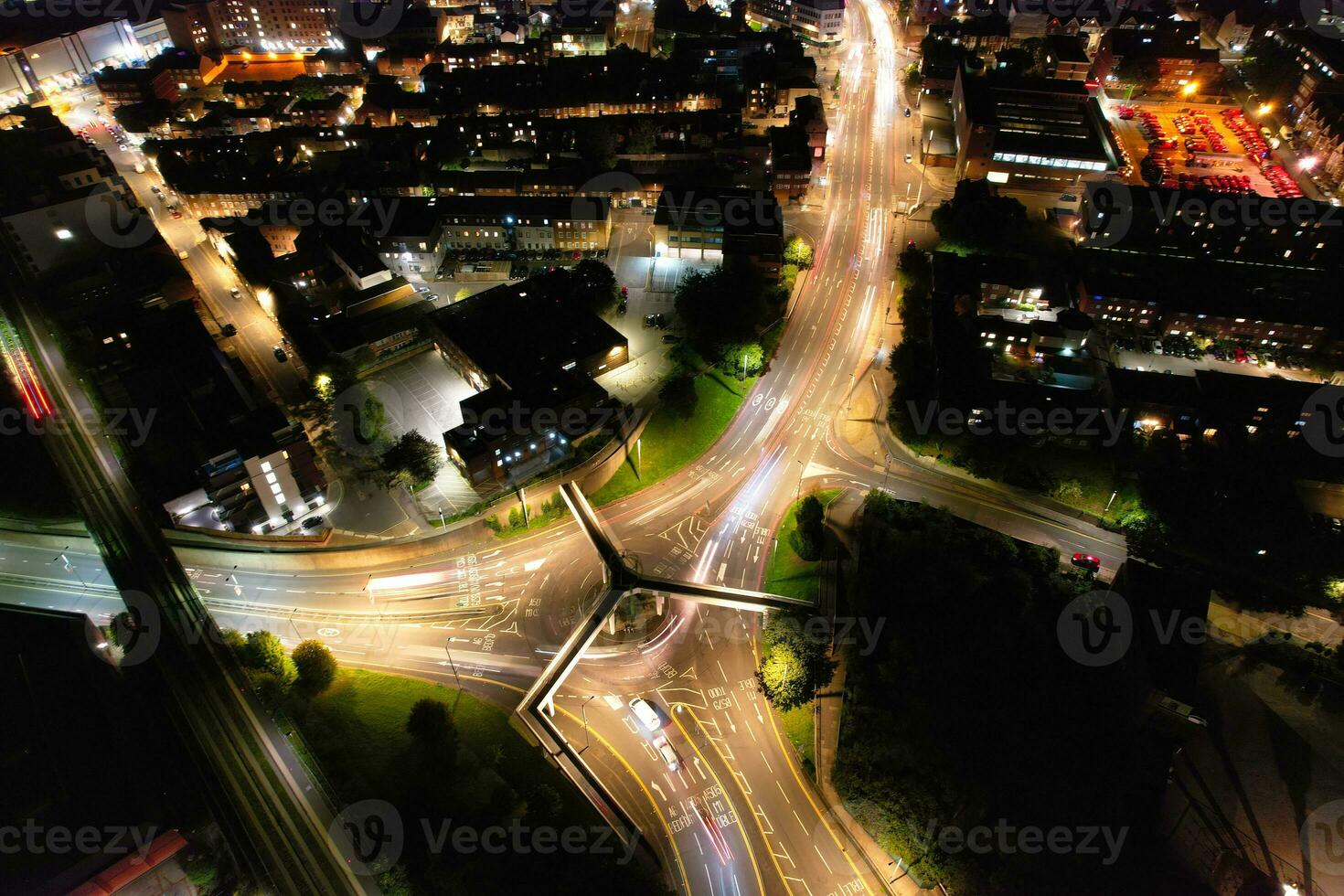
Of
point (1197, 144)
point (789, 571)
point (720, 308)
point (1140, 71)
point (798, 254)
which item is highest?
point (1140, 71)

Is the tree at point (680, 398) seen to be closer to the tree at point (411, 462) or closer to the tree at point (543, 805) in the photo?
the tree at point (411, 462)

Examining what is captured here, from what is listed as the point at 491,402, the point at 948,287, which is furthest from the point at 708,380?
the point at 948,287

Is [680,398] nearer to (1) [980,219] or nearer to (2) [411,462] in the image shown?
(2) [411,462]

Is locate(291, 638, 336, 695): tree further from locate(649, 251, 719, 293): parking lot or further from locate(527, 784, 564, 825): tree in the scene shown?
locate(649, 251, 719, 293): parking lot

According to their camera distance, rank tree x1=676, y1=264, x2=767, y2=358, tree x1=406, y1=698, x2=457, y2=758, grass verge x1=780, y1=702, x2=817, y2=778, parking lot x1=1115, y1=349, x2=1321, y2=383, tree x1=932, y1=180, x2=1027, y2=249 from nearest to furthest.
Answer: tree x1=406, y1=698, x2=457, y2=758
grass verge x1=780, y1=702, x2=817, y2=778
parking lot x1=1115, y1=349, x2=1321, y2=383
tree x1=676, y1=264, x2=767, y2=358
tree x1=932, y1=180, x2=1027, y2=249

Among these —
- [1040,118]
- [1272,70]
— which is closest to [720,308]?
[1040,118]

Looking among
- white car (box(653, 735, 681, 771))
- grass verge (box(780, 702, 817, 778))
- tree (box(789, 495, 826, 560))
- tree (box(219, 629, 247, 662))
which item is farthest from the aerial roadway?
tree (box(219, 629, 247, 662))

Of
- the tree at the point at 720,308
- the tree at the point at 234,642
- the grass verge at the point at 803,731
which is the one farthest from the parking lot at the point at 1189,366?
the tree at the point at 234,642
